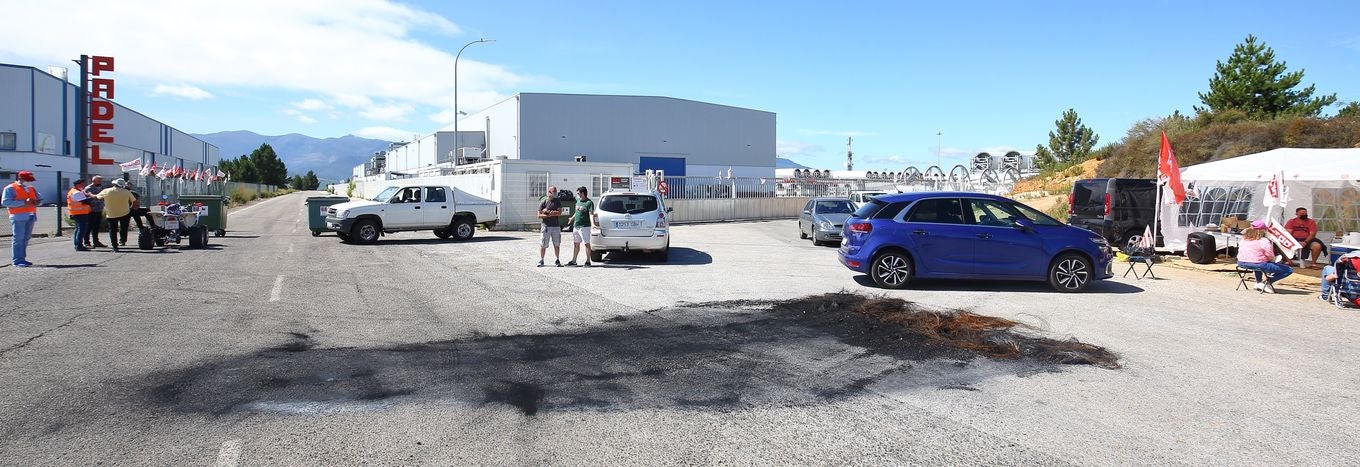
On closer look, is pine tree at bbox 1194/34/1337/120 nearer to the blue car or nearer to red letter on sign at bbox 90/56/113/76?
the blue car

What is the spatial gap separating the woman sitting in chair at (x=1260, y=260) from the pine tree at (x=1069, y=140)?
4804 cm

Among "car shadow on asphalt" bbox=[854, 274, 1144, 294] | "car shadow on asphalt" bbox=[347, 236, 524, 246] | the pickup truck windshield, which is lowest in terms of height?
"car shadow on asphalt" bbox=[854, 274, 1144, 294]

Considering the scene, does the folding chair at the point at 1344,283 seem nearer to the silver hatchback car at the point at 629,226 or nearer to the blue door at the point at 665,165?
the silver hatchback car at the point at 629,226

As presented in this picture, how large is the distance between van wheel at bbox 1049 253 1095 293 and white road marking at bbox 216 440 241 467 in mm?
10748

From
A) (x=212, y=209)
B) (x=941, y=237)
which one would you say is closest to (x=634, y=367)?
(x=941, y=237)

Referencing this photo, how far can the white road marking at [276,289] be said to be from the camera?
9930 millimetres

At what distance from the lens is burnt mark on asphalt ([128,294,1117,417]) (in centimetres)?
526

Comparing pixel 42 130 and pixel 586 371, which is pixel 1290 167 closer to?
pixel 586 371

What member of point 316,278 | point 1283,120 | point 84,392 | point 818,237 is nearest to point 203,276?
point 316,278

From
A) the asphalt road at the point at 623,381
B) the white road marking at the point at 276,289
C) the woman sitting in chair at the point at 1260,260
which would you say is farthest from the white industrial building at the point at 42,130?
the woman sitting in chair at the point at 1260,260

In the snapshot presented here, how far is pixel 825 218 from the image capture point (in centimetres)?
2006

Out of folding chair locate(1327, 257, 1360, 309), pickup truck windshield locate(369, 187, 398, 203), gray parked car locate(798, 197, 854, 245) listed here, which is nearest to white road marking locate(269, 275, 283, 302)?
pickup truck windshield locate(369, 187, 398, 203)

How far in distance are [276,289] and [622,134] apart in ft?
138

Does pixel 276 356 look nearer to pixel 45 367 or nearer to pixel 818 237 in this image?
pixel 45 367
